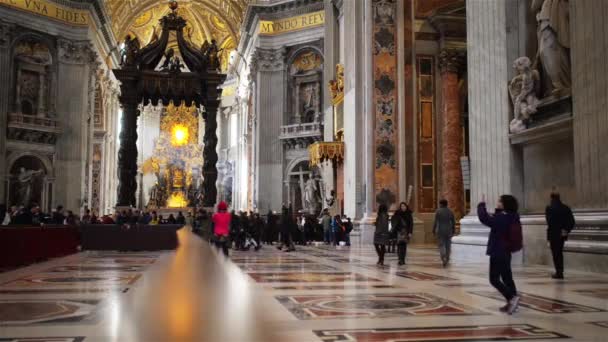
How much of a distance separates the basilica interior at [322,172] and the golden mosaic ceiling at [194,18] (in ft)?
0.95

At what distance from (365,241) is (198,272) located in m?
12.9

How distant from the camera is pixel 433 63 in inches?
677

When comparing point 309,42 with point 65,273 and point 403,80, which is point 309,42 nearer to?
point 403,80

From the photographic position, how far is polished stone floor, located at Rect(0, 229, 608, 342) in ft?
11.5

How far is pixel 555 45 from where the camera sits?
9211 mm

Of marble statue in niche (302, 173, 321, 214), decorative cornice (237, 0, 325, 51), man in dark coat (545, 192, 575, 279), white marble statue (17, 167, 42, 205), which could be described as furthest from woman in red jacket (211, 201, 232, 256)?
decorative cornice (237, 0, 325, 51)

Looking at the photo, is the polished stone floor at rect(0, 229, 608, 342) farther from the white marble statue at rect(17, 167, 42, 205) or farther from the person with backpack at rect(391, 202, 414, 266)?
the white marble statue at rect(17, 167, 42, 205)

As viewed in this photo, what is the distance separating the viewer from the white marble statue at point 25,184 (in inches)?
1063

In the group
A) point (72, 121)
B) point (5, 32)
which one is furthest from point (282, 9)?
point (5, 32)

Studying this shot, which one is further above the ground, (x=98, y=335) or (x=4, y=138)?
(x=4, y=138)

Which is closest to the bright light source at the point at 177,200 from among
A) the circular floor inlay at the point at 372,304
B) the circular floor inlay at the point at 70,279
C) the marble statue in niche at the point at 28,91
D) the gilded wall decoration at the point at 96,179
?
the gilded wall decoration at the point at 96,179

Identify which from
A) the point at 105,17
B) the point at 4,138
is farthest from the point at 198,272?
the point at 105,17

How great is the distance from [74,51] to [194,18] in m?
16.2

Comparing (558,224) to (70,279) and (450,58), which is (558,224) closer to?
(70,279)
